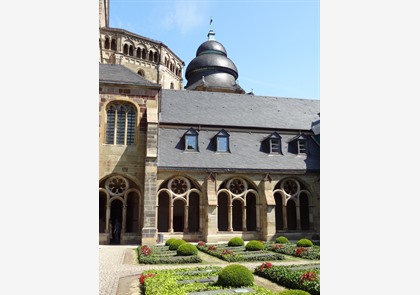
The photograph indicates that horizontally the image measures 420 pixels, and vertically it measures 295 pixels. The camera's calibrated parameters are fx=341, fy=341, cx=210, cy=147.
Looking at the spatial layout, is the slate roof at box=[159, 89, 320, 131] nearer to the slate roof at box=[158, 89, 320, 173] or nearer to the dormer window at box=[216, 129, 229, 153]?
the slate roof at box=[158, 89, 320, 173]

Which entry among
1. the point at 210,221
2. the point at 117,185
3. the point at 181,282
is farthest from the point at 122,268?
the point at 210,221

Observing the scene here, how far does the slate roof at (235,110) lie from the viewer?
2644cm

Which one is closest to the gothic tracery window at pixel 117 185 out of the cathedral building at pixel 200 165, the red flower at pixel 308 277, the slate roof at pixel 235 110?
the cathedral building at pixel 200 165

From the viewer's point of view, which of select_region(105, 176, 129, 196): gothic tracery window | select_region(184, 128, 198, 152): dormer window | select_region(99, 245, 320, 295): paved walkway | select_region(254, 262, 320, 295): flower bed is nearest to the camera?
select_region(254, 262, 320, 295): flower bed

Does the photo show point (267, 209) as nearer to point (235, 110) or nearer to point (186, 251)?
point (186, 251)

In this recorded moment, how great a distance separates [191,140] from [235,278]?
1584cm

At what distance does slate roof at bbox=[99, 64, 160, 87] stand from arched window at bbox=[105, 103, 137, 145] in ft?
4.92

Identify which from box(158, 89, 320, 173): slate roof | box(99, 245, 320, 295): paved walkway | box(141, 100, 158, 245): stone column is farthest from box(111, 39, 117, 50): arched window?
box(99, 245, 320, 295): paved walkway

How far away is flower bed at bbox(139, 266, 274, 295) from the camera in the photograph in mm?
8016
